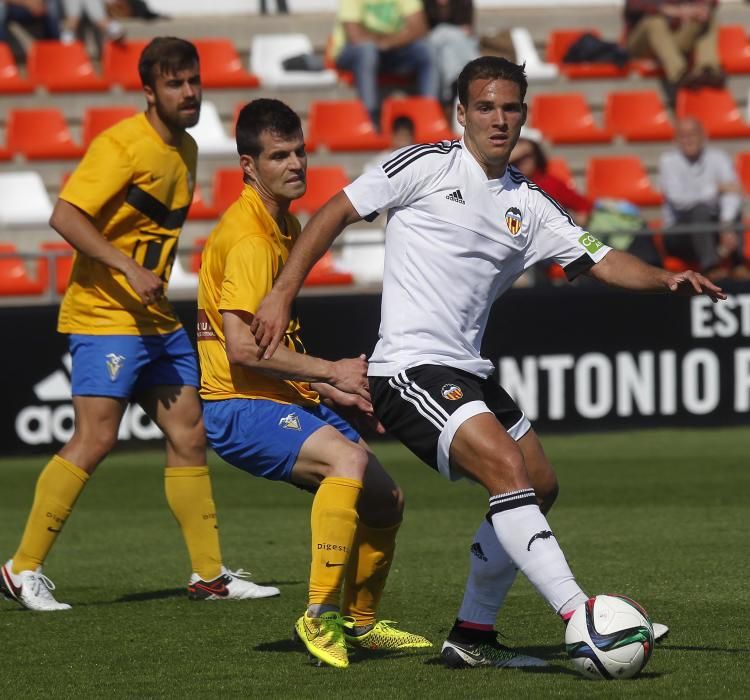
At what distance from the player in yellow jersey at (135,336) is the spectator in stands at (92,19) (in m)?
9.84

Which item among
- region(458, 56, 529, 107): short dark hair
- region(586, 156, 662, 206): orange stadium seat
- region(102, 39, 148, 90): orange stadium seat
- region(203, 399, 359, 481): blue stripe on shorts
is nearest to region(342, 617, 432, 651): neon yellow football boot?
region(203, 399, 359, 481): blue stripe on shorts

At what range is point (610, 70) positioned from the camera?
58.4 ft

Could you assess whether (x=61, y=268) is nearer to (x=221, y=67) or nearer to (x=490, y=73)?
(x=221, y=67)

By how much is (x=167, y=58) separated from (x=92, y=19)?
33.9 ft

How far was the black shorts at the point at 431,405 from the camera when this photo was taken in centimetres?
511

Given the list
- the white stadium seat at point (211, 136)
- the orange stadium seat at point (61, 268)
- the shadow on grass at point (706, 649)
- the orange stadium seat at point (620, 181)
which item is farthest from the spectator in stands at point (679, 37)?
the shadow on grass at point (706, 649)

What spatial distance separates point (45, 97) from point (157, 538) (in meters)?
8.31

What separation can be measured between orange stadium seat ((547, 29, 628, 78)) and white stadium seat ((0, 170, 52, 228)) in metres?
6.13

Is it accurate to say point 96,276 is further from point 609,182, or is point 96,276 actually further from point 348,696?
point 609,182

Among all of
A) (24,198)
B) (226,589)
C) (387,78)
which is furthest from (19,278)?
(387,78)

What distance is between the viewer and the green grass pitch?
16.8 ft

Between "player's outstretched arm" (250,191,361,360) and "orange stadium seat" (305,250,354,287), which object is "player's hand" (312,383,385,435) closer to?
"player's outstretched arm" (250,191,361,360)

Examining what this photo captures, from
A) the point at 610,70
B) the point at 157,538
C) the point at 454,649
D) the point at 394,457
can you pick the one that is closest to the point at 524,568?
the point at 454,649

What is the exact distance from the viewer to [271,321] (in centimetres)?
514
